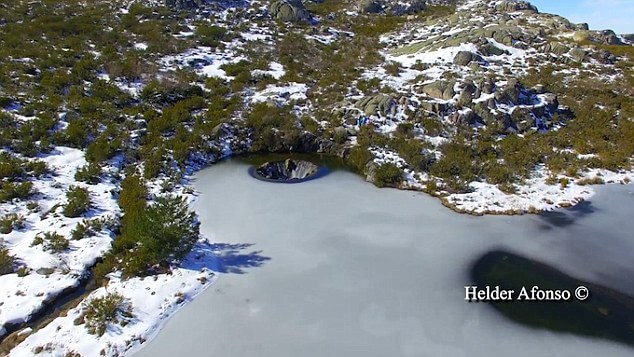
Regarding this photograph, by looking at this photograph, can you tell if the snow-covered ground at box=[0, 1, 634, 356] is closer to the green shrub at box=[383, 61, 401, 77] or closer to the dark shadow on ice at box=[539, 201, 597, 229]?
the dark shadow on ice at box=[539, 201, 597, 229]

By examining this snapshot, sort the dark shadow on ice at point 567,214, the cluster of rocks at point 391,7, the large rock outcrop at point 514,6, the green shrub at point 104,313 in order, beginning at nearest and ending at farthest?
1. the green shrub at point 104,313
2. the dark shadow on ice at point 567,214
3. the large rock outcrop at point 514,6
4. the cluster of rocks at point 391,7

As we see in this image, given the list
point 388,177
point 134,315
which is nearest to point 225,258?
point 134,315

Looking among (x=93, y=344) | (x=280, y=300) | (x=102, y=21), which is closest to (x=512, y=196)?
(x=280, y=300)

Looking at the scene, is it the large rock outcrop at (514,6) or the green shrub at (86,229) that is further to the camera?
the large rock outcrop at (514,6)

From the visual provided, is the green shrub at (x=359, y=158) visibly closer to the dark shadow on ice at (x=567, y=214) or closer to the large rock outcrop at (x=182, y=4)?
the dark shadow on ice at (x=567, y=214)

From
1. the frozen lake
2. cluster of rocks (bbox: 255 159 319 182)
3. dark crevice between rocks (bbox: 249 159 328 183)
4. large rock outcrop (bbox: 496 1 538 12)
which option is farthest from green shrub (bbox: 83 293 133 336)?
large rock outcrop (bbox: 496 1 538 12)

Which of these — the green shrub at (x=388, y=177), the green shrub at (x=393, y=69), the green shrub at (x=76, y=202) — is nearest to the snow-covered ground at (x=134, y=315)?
the green shrub at (x=76, y=202)

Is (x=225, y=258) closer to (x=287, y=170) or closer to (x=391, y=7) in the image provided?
(x=287, y=170)
